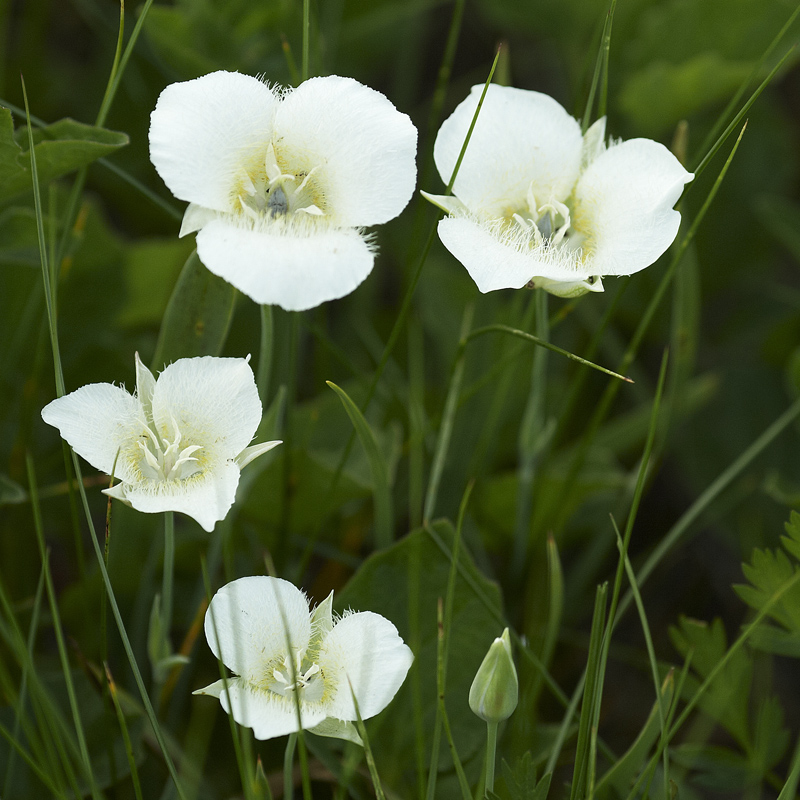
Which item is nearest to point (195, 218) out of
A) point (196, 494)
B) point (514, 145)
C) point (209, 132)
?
point (209, 132)

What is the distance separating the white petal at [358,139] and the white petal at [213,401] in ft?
0.72

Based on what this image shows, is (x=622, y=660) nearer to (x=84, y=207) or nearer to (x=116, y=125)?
(x=84, y=207)

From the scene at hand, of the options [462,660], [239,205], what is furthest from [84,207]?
[462,660]

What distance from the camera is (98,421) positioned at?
2.96 feet

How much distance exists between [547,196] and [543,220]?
3 centimetres

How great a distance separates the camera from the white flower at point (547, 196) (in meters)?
0.95

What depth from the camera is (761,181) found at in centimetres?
216

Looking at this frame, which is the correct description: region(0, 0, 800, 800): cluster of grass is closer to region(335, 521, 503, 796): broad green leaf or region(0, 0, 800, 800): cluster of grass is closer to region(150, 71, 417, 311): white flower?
region(335, 521, 503, 796): broad green leaf

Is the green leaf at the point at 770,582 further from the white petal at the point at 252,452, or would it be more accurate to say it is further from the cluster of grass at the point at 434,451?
the white petal at the point at 252,452

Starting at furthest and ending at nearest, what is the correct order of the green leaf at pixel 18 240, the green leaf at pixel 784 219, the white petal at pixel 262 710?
1. the green leaf at pixel 784 219
2. the green leaf at pixel 18 240
3. the white petal at pixel 262 710

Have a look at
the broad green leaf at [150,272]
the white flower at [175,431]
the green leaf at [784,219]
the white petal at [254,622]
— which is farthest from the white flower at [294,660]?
the green leaf at [784,219]

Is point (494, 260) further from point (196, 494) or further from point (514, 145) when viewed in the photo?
point (196, 494)

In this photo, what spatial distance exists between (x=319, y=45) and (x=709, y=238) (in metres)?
1.20

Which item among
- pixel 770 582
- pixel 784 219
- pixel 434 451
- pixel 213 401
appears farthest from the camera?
pixel 784 219
